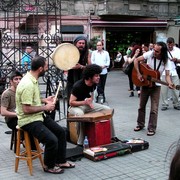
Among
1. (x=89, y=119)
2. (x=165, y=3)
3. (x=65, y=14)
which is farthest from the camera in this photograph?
(x=165, y=3)

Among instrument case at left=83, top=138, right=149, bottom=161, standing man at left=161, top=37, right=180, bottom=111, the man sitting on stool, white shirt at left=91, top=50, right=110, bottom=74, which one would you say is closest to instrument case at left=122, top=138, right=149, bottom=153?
instrument case at left=83, top=138, right=149, bottom=161

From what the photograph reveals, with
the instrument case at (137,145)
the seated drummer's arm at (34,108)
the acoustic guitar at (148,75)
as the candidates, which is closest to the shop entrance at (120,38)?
the acoustic guitar at (148,75)

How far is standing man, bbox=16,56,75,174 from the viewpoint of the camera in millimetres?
4012

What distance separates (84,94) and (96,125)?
1.67 ft

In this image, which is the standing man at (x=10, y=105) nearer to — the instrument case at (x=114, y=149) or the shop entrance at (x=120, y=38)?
the instrument case at (x=114, y=149)

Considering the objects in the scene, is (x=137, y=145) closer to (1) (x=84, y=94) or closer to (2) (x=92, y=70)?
(1) (x=84, y=94)

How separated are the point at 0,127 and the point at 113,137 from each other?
2.40 m

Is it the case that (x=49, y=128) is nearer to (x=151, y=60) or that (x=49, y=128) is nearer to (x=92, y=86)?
(x=92, y=86)

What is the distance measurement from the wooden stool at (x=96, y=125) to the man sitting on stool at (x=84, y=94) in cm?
10

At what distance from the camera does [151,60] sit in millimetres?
5883

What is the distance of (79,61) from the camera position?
19.4 ft

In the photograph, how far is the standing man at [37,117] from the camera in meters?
4.01

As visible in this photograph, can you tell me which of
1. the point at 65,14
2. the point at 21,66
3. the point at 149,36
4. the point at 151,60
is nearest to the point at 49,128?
the point at 151,60

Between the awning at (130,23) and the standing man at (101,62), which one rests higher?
the awning at (130,23)
